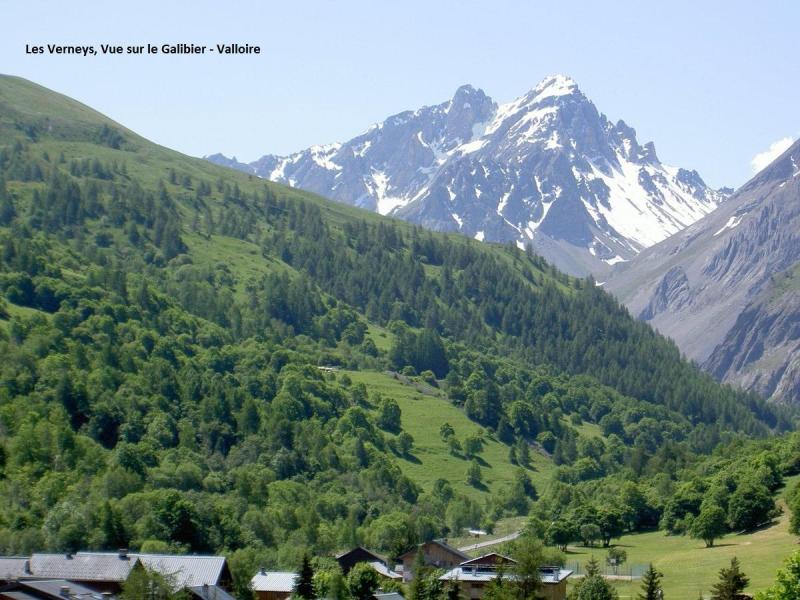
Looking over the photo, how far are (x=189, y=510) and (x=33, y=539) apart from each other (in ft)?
77.3

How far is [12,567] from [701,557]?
272ft

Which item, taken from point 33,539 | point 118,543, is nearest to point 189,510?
point 118,543

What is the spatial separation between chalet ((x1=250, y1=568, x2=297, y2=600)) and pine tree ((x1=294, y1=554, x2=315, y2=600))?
253 inches

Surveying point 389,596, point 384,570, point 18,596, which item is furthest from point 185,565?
point 384,570

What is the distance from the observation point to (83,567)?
117 metres

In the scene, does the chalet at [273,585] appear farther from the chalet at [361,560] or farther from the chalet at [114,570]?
the chalet at [361,560]

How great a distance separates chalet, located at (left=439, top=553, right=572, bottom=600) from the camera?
452 ft

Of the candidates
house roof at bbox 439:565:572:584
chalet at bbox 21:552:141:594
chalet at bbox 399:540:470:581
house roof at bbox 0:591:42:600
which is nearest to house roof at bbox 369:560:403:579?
chalet at bbox 399:540:470:581

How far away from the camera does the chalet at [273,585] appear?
137000 mm

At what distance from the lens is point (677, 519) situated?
200 metres

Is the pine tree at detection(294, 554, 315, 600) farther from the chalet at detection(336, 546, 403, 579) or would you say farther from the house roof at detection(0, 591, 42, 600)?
the house roof at detection(0, 591, 42, 600)

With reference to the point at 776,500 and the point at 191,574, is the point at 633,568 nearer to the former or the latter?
the point at 776,500

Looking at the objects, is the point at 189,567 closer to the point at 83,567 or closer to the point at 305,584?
the point at 83,567

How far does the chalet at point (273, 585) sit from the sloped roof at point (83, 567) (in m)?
18.4
